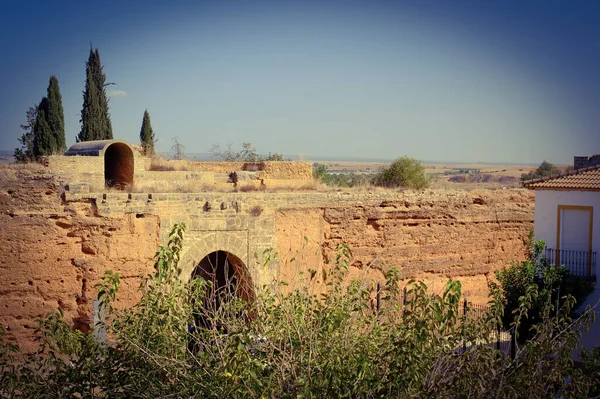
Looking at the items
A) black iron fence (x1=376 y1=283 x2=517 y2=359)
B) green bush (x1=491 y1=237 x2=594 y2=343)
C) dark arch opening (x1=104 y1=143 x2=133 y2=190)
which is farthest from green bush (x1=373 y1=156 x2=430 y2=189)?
dark arch opening (x1=104 y1=143 x2=133 y2=190)

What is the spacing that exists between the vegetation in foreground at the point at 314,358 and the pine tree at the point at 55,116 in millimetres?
17760

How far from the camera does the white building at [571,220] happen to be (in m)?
16.2

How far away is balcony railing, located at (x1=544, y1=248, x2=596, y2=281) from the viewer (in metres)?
16.0

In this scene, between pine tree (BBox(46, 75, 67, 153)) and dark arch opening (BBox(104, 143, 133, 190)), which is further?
pine tree (BBox(46, 75, 67, 153))

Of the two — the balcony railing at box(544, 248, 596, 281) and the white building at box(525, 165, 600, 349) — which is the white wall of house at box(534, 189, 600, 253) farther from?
the balcony railing at box(544, 248, 596, 281)

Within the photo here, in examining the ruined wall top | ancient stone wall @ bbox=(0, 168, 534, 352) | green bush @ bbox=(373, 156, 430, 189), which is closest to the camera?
ancient stone wall @ bbox=(0, 168, 534, 352)

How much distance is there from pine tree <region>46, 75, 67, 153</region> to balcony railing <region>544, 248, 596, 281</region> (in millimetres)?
15564

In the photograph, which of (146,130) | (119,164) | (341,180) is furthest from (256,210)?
(146,130)

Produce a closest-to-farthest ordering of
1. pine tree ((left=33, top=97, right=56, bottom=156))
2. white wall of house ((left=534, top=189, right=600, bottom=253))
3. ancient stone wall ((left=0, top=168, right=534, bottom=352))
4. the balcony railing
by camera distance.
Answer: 1. ancient stone wall ((left=0, top=168, right=534, bottom=352))
2. the balcony railing
3. white wall of house ((left=534, top=189, right=600, bottom=253))
4. pine tree ((left=33, top=97, right=56, bottom=156))

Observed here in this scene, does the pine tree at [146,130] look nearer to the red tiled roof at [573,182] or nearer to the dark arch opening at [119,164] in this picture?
the dark arch opening at [119,164]

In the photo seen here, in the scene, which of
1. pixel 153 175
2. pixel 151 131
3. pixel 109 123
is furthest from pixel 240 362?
pixel 151 131

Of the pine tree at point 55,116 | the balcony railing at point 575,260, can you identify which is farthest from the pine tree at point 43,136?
the balcony railing at point 575,260

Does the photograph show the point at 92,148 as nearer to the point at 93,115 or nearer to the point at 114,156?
the point at 114,156

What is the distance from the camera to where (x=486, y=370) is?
18.6 feet
